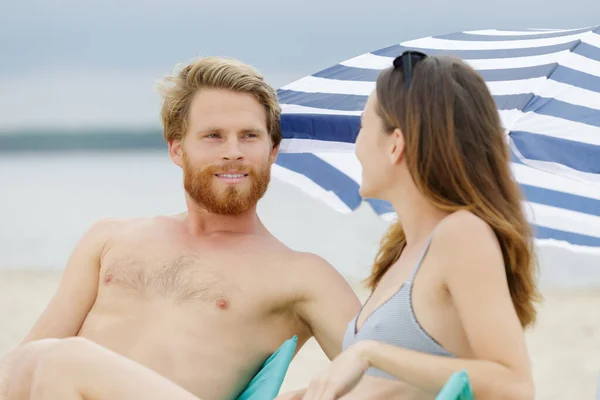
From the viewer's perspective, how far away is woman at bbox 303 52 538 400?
6.41 ft

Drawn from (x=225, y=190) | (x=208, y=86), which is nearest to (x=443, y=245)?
(x=225, y=190)

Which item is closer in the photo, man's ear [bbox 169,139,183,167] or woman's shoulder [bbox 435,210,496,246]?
woman's shoulder [bbox 435,210,496,246]

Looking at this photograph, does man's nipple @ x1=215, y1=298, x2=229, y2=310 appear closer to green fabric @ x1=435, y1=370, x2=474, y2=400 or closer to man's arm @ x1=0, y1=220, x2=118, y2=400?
man's arm @ x1=0, y1=220, x2=118, y2=400

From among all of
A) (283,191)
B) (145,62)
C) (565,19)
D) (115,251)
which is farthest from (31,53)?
(115,251)

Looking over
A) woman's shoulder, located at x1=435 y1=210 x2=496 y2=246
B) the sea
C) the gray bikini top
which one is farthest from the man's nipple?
the sea

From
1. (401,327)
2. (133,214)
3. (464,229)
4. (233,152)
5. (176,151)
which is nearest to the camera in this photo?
(464,229)

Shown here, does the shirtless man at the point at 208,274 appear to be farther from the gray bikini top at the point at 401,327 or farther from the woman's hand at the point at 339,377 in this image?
the woman's hand at the point at 339,377

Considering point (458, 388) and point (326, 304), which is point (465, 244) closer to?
point (458, 388)

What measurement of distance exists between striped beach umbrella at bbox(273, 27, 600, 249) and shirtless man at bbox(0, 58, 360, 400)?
10.2 inches

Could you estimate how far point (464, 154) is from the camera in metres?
2.11

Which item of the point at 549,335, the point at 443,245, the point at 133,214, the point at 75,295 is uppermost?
the point at 443,245

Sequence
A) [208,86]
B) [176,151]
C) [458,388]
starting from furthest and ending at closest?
[176,151], [208,86], [458,388]

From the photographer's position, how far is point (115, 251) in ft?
10.7

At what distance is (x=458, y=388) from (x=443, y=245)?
1.04 ft
